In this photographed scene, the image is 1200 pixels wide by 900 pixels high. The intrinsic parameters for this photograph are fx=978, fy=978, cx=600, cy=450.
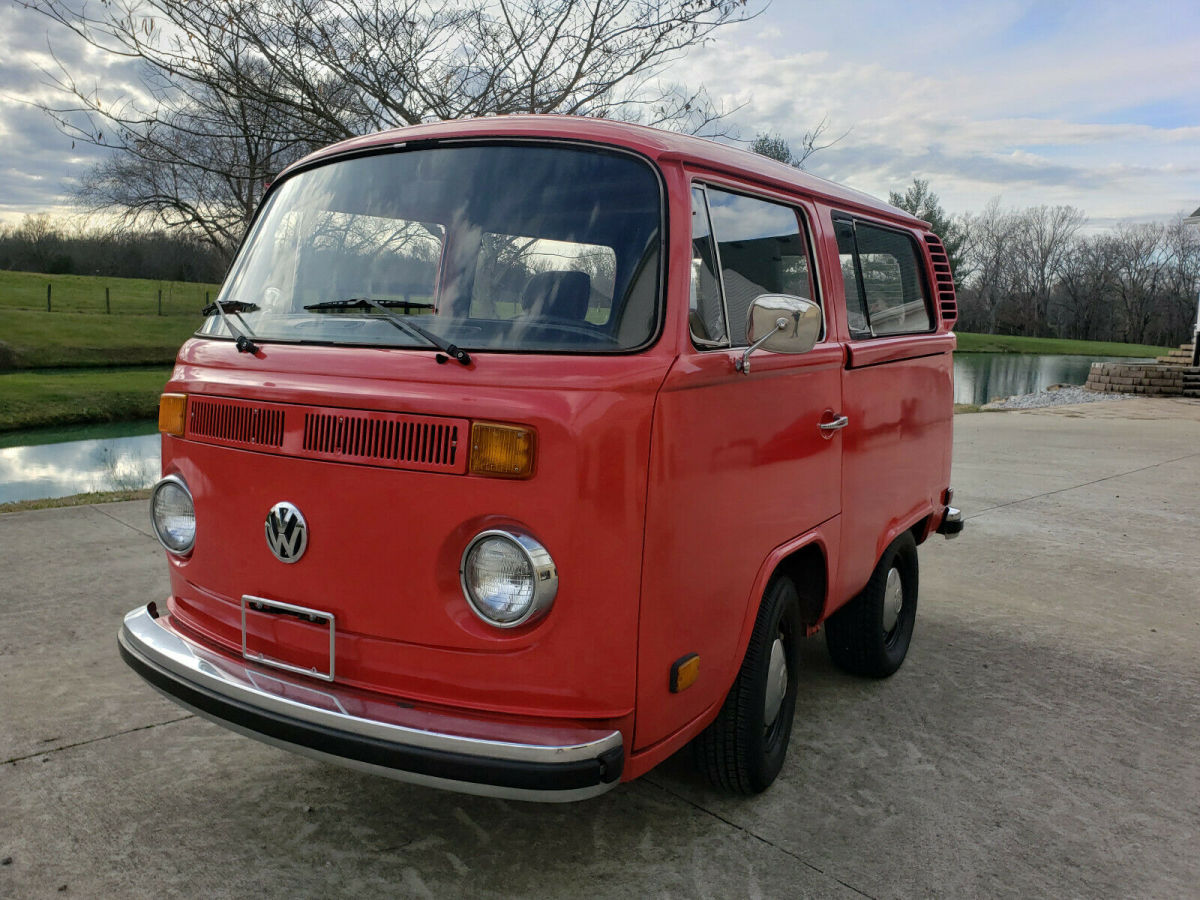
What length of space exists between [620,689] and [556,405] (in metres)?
0.74

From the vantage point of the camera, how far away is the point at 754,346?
272cm

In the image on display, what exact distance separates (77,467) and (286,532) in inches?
503

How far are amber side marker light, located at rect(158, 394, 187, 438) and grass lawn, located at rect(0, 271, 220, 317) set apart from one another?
142ft

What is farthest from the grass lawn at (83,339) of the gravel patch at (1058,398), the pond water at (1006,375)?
the pond water at (1006,375)

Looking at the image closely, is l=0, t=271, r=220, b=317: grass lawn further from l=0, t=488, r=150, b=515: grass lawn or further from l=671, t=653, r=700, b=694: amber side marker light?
l=671, t=653, r=700, b=694: amber side marker light

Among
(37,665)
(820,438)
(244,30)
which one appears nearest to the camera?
(820,438)

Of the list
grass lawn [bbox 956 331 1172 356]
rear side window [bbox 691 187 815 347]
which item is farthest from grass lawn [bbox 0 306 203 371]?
grass lawn [bbox 956 331 1172 356]

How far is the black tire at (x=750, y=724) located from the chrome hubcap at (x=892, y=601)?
4.40 ft

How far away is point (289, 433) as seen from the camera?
270cm

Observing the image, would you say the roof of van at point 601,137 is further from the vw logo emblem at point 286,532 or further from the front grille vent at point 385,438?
the vw logo emblem at point 286,532

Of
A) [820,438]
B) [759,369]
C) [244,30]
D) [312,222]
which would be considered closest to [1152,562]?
[820,438]

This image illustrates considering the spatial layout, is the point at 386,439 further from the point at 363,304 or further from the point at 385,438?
the point at 363,304

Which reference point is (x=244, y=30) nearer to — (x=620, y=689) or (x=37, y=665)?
(x=37, y=665)

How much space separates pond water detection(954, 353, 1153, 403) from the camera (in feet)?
96.6
